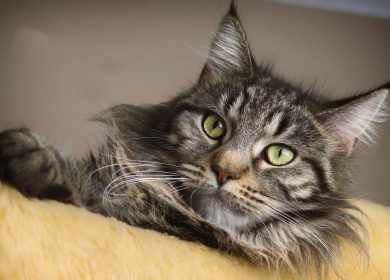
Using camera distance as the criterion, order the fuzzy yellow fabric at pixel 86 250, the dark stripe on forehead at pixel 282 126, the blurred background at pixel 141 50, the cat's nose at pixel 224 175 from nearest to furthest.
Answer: the fuzzy yellow fabric at pixel 86 250
the cat's nose at pixel 224 175
the dark stripe on forehead at pixel 282 126
the blurred background at pixel 141 50

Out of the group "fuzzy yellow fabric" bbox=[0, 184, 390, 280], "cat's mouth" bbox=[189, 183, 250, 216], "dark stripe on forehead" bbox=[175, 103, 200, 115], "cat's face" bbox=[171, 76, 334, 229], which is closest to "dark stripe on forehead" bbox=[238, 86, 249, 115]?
"cat's face" bbox=[171, 76, 334, 229]

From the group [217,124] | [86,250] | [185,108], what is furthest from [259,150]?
[86,250]

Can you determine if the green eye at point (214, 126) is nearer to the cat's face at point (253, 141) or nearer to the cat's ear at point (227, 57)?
the cat's face at point (253, 141)

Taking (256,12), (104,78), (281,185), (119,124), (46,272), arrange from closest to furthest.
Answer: (46,272)
(281,185)
(119,124)
(104,78)
(256,12)

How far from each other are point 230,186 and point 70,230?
14.0 inches

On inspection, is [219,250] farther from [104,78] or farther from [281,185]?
[104,78]

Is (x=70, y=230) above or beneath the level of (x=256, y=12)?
beneath

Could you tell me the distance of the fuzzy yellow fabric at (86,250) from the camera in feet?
2.15

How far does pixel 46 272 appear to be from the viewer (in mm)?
672

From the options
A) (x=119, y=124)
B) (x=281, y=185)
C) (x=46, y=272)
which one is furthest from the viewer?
(x=119, y=124)

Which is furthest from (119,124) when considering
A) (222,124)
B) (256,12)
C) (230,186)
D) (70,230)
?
(256,12)

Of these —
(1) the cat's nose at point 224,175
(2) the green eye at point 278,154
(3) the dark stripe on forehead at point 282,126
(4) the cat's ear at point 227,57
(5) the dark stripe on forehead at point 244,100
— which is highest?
(4) the cat's ear at point 227,57

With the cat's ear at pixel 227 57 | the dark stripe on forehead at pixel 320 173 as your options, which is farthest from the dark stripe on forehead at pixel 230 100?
the dark stripe on forehead at pixel 320 173

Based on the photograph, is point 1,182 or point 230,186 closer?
point 1,182
